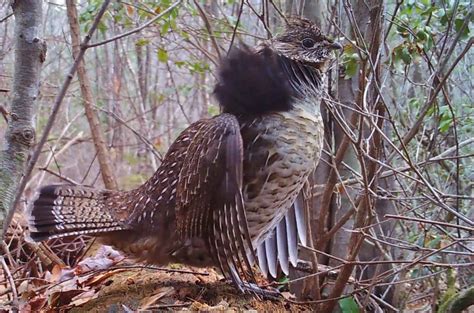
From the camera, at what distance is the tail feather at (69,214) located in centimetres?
307

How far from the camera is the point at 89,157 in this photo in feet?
40.8

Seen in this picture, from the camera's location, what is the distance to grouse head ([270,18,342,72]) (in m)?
3.02

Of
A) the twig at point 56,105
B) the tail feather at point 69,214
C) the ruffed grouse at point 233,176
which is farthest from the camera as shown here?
the tail feather at point 69,214

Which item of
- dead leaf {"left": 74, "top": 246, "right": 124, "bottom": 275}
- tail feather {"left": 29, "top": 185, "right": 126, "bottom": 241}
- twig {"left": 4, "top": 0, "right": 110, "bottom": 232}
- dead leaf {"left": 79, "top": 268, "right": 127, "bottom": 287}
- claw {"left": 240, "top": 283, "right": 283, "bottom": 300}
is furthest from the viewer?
dead leaf {"left": 74, "top": 246, "right": 124, "bottom": 275}

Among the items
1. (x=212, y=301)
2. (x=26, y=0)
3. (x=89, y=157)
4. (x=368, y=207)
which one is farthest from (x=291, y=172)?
(x=89, y=157)

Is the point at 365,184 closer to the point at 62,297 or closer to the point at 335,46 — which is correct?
the point at 335,46

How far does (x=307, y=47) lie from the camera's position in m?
3.04

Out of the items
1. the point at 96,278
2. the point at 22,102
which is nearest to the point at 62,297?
the point at 96,278

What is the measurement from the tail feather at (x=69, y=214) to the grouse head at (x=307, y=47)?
1.25 meters

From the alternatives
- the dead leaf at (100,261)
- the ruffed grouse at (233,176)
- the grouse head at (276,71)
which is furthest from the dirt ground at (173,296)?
the grouse head at (276,71)

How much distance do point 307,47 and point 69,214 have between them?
153cm

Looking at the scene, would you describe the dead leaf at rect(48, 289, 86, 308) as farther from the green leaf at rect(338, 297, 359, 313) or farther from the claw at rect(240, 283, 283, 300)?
the green leaf at rect(338, 297, 359, 313)

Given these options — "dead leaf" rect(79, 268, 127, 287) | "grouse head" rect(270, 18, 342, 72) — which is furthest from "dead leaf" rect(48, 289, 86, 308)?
"grouse head" rect(270, 18, 342, 72)

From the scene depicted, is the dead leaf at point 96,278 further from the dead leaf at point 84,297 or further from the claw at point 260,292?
the claw at point 260,292
